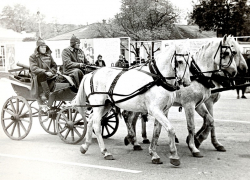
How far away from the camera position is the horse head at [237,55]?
723cm

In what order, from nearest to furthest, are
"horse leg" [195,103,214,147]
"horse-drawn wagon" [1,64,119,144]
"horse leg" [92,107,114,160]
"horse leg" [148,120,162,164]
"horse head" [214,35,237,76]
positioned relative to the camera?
"horse leg" [148,120,162,164]
"horse leg" [92,107,114,160]
"horse head" [214,35,237,76]
"horse leg" [195,103,214,147]
"horse-drawn wagon" [1,64,119,144]

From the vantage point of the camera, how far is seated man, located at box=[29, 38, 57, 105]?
806 cm

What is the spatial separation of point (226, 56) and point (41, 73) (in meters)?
3.83

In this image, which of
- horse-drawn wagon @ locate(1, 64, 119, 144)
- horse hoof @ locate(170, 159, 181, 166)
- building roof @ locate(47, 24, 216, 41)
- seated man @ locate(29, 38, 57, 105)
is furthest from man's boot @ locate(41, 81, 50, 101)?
building roof @ locate(47, 24, 216, 41)

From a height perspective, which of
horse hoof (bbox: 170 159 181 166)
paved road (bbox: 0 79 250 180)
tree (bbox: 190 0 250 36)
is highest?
tree (bbox: 190 0 250 36)

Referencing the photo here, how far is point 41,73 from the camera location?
802 cm

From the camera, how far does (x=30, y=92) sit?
832cm

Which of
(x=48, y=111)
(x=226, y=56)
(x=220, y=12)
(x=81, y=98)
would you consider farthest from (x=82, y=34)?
(x=226, y=56)

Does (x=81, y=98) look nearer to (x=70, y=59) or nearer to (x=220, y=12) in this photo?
(x=70, y=59)

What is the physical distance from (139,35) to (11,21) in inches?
738

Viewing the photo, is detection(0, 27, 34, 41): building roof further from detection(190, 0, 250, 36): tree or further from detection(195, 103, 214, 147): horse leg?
detection(190, 0, 250, 36): tree

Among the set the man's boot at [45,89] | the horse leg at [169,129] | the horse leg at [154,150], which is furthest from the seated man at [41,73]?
the horse leg at [169,129]

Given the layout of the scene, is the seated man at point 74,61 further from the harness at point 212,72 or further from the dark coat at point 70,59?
the harness at point 212,72

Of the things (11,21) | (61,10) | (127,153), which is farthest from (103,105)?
(11,21)
